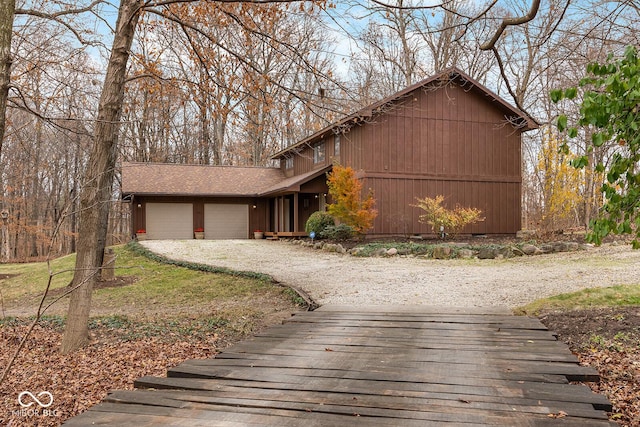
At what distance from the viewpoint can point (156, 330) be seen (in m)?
6.57

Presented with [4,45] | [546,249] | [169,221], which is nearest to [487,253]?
[546,249]

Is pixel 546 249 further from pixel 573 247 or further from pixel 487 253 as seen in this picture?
pixel 487 253

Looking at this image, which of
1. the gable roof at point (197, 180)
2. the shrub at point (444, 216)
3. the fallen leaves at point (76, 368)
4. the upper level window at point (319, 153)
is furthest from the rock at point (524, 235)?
the fallen leaves at point (76, 368)

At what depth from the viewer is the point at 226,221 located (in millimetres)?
25156

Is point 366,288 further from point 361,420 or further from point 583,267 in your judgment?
point 361,420

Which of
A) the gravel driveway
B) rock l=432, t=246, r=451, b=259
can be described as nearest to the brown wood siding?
the gravel driveway

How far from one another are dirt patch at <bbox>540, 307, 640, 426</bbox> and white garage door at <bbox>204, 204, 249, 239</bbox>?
67.5ft

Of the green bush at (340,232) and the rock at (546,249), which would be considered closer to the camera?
the rock at (546,249)

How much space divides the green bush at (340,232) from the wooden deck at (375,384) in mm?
11740

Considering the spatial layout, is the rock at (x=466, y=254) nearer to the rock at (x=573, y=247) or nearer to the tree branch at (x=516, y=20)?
the rock at (x=573, y=247)

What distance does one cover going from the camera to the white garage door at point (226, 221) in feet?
81.3

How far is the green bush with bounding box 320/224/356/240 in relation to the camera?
55.8 feet

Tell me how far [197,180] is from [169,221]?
2.61 meters

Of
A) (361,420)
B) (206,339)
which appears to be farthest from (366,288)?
(361,420)
